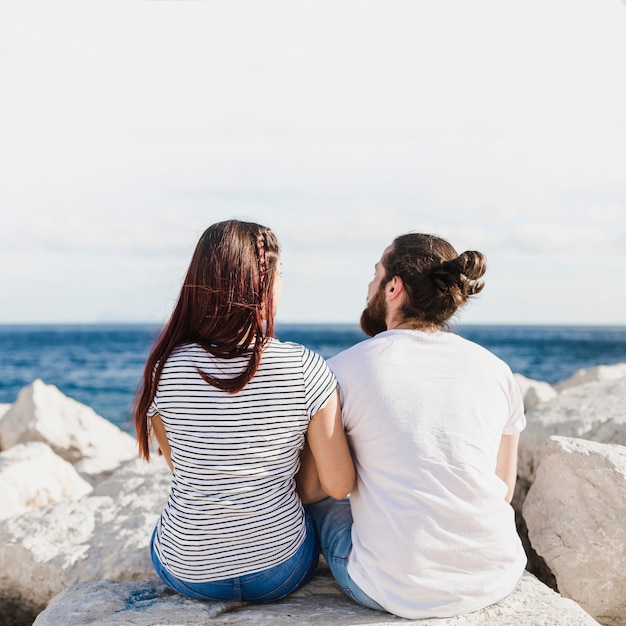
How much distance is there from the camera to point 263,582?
2.66 metres

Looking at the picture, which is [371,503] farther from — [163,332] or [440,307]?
[163,332]

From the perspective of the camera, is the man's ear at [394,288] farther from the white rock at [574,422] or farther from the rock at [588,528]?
the white rock at [574,422]

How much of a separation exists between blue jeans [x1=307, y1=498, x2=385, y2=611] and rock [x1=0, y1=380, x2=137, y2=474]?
4285 mm

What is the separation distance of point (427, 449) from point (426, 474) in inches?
3.3

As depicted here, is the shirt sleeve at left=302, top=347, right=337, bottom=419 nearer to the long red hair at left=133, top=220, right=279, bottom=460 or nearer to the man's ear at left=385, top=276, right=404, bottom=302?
the long red hair at left=133, top=220, right=279, bottom=460

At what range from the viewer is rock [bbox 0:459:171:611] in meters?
3.37

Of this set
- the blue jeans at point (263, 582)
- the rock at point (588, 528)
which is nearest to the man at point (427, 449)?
the blue jeans at point (263, 582)

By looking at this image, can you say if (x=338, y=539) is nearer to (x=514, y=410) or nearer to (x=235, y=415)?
(x=235, y=415)

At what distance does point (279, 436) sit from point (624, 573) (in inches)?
66.8

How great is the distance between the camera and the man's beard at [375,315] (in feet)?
8.68

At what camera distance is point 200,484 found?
2525mm

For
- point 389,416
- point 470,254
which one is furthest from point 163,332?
point 470,254

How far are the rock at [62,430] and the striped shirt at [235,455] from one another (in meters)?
4.41

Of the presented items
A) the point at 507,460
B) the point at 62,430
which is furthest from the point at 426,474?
the point at 62,430
